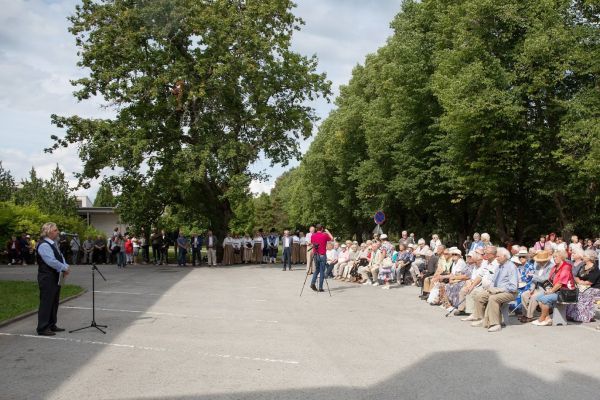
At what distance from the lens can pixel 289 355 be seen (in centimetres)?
841

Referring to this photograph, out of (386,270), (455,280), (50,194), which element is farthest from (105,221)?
(455,280)

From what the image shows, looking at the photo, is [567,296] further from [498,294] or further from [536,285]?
[498,294]

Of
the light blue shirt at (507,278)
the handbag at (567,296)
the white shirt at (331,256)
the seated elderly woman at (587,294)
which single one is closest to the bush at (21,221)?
the white shirt at (331,256)

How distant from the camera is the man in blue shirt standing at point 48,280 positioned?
9906mm

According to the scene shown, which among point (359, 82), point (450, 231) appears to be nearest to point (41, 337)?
point (450, 231)

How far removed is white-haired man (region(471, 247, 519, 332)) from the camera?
1116cm

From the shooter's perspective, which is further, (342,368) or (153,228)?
(153,228)

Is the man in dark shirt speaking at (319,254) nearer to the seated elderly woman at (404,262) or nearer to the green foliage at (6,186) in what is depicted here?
the seated elderly woman at (404,262)

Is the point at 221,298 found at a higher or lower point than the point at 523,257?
lower

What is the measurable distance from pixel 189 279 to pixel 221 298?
6567 millimetres

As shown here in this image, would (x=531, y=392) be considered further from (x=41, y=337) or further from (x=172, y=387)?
(x=41, y=337)

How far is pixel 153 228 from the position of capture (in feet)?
112

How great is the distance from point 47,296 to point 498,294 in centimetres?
831

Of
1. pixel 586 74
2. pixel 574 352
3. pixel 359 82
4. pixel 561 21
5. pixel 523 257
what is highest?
pixel 359 82
